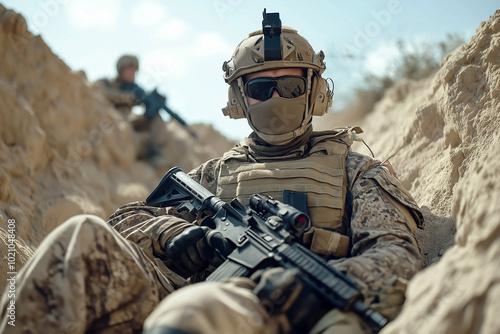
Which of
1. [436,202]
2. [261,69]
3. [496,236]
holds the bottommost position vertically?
[496,236]

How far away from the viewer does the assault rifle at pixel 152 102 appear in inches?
487

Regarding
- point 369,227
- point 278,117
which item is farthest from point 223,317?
point 278,117

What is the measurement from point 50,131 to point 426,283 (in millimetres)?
6368

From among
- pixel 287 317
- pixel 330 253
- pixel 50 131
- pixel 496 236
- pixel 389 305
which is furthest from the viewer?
pixel 50 131

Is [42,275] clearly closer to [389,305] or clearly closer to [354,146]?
[389,305]

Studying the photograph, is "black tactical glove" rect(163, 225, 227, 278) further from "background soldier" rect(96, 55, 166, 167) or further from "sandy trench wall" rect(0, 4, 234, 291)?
"background soldier" rect(96, 55, 166, 167)

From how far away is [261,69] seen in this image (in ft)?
12.6

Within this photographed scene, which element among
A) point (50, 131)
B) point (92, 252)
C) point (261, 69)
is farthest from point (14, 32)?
point (92, 252)

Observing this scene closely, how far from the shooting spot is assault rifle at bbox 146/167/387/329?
2396 mm

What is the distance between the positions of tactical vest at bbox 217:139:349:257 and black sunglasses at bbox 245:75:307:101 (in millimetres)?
408

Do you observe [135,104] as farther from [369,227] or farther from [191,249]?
[369,227]

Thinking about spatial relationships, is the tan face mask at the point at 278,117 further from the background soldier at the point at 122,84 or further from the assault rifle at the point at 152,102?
the assault rifle at the point at 152,102

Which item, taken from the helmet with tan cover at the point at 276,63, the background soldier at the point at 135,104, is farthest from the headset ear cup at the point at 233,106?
the background soldier at the point at 135,104

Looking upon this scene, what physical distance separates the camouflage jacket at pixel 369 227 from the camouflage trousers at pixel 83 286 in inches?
24.9
